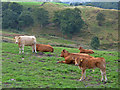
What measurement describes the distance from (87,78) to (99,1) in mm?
170039

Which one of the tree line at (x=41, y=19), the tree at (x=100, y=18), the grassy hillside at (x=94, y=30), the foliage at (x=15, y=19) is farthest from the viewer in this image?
the tree at (x=100, y=18)

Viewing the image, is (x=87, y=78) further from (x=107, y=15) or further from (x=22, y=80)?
(x=107, y=15)

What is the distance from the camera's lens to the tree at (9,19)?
3081 inches

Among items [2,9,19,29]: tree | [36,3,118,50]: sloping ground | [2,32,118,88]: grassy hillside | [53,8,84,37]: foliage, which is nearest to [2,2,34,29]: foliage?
[2,9,19,29]: tree

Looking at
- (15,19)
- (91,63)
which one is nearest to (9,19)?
(15,19)

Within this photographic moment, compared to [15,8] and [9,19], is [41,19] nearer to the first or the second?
[15,8]

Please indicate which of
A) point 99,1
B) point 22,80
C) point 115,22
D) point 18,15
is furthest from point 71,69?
point 99,1

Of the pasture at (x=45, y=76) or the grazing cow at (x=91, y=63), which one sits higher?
the grazing cow at (x=91, y=63)

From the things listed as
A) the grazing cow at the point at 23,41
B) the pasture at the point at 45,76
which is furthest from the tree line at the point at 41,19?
the pasture at the point at 45,76

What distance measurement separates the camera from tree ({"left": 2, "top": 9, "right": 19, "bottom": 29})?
3081 inches

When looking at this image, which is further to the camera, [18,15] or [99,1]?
[99,1]

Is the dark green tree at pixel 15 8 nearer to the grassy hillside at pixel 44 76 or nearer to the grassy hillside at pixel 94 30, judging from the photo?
the grassy hillside at pixel 94 30

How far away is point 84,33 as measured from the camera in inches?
3236

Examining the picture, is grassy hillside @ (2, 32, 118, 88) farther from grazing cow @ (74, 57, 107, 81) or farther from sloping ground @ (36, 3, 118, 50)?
sloping ground @ (36, 3, 118, 50)
